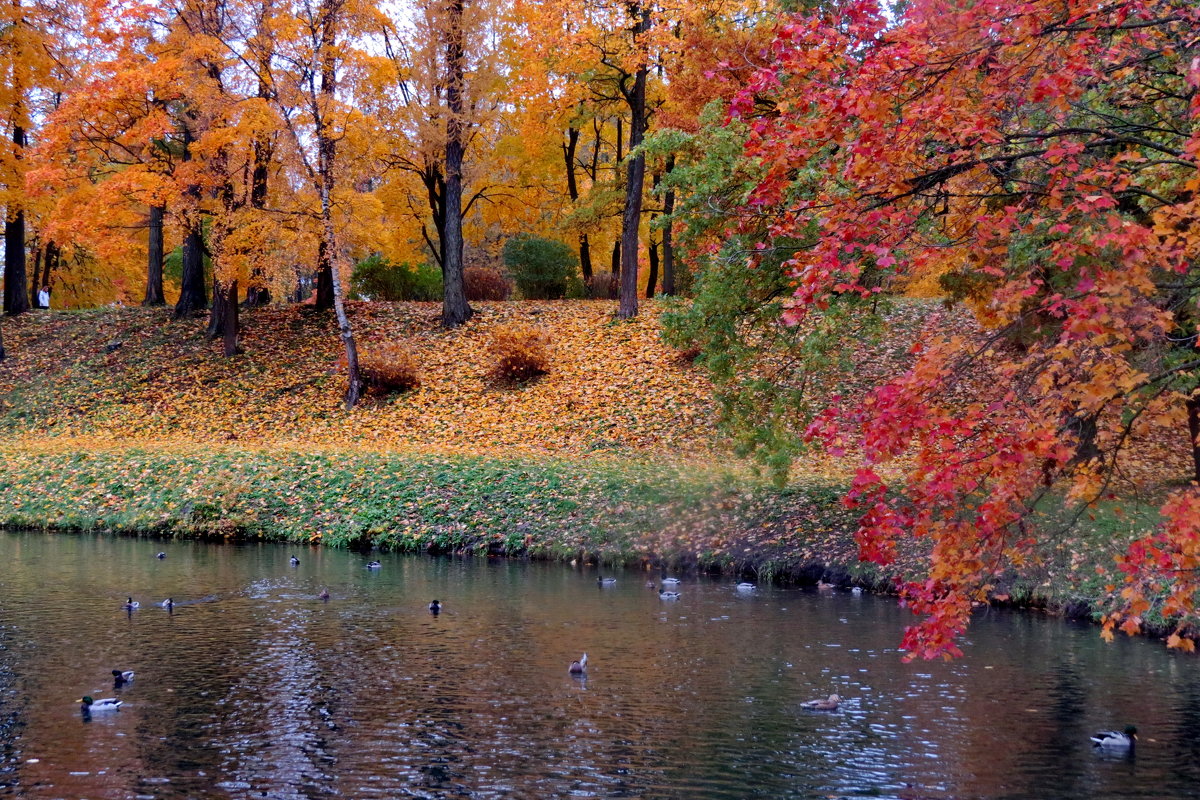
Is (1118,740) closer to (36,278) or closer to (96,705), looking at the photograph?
(96,705)

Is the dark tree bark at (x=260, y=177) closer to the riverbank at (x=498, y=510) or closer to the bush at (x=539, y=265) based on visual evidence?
the riverbank at (x=498, y=510)

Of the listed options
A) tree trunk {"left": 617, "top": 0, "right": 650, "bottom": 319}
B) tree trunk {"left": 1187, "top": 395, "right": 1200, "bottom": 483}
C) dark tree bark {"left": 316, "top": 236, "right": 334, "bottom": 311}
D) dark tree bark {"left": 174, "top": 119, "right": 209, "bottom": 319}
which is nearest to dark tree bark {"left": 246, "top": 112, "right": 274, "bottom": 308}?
dark tree bark {"left": 316, "top": 236, "right": 334, "bottom": 311}

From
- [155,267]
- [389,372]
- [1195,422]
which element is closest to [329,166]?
[389,372]

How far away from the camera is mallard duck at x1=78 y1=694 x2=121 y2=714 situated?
9469mm

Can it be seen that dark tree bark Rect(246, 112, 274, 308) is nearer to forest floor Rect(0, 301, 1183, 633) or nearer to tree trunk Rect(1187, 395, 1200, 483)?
forest floor Rect(0, 301, 1183, 633)

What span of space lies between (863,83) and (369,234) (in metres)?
21.9

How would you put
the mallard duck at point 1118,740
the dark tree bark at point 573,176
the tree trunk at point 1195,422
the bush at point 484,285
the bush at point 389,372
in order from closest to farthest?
the mallard duck at point 1118,740 → the tree trunk at point 1195,422 → the bush at point 389,372 → the bush at point 484,285 → the dark tree bark at point 573,176

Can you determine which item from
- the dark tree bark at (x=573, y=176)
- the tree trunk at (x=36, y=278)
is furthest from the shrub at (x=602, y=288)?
the tree trunk at (x=36, y=278)

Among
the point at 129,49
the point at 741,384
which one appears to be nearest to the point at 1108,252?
the point at 741,384

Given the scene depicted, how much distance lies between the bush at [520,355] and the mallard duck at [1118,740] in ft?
61.5

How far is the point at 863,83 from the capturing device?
5.94 meters

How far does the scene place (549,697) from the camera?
10242 mm

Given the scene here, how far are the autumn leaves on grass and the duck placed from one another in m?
17.2

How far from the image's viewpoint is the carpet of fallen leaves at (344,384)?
23.7m
